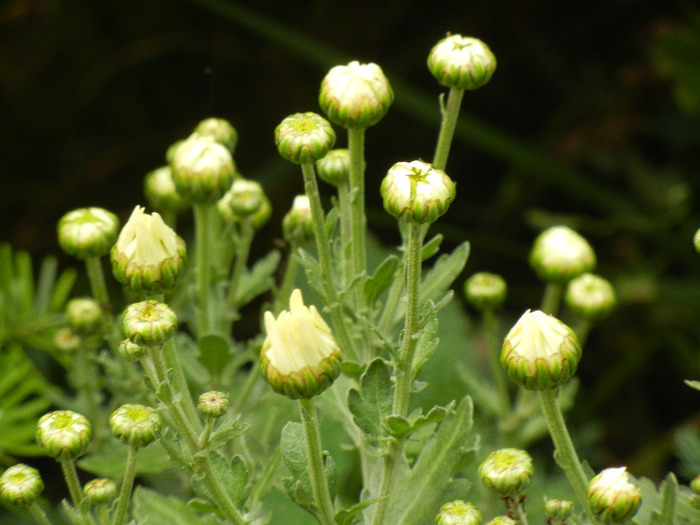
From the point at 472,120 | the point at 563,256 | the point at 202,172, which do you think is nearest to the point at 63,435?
the point at 202,172

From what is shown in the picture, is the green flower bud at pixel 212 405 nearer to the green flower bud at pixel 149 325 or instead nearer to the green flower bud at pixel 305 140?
the green flower bud at pixel 149 325

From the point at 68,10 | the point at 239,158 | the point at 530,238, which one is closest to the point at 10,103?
the point at 68,10

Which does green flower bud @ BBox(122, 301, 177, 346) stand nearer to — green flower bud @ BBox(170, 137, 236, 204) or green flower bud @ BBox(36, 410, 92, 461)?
green flower bud @ BBox(36, 410, 92, 461)

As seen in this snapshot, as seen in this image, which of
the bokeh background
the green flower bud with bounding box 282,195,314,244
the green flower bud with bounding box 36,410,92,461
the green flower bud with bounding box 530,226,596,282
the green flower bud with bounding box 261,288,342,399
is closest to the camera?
the green flower bud with bounding box 261,288,342,399

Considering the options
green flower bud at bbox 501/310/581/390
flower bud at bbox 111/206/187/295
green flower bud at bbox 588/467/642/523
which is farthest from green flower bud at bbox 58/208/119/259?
green flower bud at bbox 588/467/642/523

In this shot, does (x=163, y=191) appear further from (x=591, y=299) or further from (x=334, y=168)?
(x=591, y=299)

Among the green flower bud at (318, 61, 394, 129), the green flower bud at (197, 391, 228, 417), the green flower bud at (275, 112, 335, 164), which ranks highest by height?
the green flower bud at (318, 61, 394, 129)
